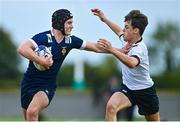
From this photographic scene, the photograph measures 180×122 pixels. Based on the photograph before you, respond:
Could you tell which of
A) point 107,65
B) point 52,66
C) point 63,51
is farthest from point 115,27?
point 107,65

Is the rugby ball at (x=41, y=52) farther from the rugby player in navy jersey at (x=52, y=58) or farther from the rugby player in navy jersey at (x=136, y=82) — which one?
the rugby player in navy jersey at (x=136, y=82)

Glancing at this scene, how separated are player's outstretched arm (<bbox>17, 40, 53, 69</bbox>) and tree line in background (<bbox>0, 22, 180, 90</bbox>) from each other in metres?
32.6

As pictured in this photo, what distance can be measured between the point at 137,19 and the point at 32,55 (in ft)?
6.27

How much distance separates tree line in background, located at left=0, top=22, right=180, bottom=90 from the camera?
45.0 m

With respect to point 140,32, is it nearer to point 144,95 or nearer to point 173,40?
point 144,95

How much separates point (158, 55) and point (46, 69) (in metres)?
38.9

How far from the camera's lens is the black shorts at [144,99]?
11820 mm

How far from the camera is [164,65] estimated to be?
46.8 meters

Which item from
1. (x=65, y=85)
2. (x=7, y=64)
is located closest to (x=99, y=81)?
(x=65, y=85)

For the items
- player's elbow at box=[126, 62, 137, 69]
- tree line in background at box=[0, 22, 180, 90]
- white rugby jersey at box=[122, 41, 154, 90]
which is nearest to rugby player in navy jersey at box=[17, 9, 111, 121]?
white rugby jersey at box=[122, 41, 154, 90]

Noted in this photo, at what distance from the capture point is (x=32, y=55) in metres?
11.0

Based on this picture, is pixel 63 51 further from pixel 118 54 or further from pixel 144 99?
pixel 144 99

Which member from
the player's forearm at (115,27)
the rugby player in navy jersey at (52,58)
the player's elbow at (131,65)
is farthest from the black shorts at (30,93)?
the player's forearm at (115,27)

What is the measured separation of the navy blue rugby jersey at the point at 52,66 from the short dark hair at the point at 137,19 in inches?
43.9
